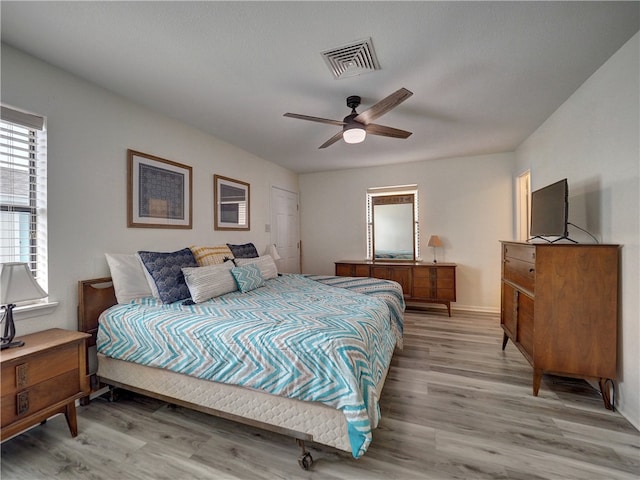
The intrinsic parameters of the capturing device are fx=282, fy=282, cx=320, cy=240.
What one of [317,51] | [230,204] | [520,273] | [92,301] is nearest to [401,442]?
[520,273]

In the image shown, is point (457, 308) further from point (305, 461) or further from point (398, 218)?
point (305, 461)

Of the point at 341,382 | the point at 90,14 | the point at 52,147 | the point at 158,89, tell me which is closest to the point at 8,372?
the point at 52,147

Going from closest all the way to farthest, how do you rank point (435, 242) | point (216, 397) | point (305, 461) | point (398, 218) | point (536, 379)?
point (305, 461) < point (216, 397) < point (536, 379) < point (435, 242) < point (398, 218)

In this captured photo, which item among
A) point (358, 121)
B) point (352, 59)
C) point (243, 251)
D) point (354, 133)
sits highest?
point (352, 59)

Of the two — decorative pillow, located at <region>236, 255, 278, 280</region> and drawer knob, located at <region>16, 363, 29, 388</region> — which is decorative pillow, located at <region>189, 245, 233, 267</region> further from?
drawer knob, located at <region>16, 363, 29, 388</region>

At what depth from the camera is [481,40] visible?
1838 mm

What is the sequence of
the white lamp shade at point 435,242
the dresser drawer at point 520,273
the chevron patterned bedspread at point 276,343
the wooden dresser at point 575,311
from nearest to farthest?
1. the chevron patterned bedspread at point 276,343
2. the wooden dresser at point 575,311
3. the dresser drawer at point 520,273
4. the white lamp shade at point 435,242

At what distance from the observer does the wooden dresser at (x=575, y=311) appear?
1.99 m

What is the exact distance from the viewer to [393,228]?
16.4 ft

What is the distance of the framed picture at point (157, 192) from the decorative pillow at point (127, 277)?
376 mm

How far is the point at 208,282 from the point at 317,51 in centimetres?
198

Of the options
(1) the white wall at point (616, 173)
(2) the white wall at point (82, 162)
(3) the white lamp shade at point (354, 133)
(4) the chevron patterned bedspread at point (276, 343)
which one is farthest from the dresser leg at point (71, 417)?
(1) the white wall at point (616, 173)

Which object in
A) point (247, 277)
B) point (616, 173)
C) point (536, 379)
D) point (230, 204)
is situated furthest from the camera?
point (230, 204)

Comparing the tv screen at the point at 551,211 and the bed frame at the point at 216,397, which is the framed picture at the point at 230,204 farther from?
the tv screen at the point at 551,211
